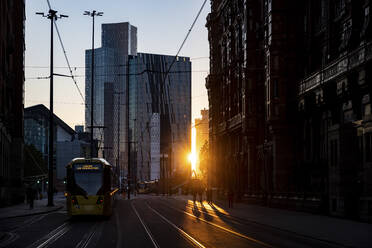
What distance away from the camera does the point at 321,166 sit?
37.8 metres

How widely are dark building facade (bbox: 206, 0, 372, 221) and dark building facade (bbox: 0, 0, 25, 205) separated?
20.9m

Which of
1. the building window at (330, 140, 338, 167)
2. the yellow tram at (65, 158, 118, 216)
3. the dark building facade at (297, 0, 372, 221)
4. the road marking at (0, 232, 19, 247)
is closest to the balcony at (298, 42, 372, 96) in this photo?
the dark building facade at (297, 0, 372, 221)

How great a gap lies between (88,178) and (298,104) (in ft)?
61.9

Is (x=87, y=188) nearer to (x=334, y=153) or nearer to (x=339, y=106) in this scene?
(x=334, y=153)

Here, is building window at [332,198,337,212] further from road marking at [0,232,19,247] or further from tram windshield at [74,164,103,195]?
road marking at [0,232,19,247]

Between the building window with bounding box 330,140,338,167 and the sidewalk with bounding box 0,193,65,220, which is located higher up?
the building window with bounding box 330,140,338,167

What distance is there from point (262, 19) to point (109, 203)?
26.3m

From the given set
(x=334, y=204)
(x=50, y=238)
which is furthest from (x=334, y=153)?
(x=50, y=238)

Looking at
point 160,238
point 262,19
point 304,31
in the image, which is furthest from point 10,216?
point 262,19

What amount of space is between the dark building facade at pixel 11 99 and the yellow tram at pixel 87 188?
60.0 feet

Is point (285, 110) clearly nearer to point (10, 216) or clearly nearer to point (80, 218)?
point (80, 218)

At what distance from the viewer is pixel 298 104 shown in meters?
43.2

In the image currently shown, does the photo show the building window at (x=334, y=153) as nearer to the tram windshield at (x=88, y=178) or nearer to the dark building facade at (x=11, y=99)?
the tram windshield at (x=88, y=178)

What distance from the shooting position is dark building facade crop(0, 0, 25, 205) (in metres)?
49.3
